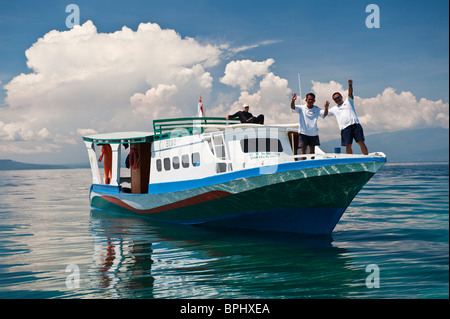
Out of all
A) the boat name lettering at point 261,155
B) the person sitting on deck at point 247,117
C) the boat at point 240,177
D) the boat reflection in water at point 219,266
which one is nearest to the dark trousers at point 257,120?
the person sitting on deck at point 247,117

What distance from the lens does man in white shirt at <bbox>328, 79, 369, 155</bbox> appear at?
1085cm

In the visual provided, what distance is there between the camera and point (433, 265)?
884 centimetres

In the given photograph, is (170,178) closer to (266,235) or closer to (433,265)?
(266,235)

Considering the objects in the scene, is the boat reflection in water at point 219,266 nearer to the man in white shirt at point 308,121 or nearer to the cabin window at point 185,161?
the cabin window at point 185,161

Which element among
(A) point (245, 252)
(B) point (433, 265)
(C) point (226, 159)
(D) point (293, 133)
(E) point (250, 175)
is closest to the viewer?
(B) point (433, 265)

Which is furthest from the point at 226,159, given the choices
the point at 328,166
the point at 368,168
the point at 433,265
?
the point at 433,265

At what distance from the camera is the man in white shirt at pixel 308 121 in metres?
12.2

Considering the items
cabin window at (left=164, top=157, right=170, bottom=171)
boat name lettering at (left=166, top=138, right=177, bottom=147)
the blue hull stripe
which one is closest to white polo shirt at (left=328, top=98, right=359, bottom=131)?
the blue hull stripe

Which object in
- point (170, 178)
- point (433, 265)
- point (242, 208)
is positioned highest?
point (170, 178)

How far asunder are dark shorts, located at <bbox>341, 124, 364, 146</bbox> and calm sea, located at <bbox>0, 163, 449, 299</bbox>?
2.79 m

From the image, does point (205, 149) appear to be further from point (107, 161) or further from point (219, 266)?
point (107, 161)

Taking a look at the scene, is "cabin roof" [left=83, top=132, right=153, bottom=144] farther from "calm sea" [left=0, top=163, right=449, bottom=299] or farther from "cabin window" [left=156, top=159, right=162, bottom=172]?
"calm sea" [left=0, top=163, right=449, bottom=299]

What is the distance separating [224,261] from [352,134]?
15.6 ft
